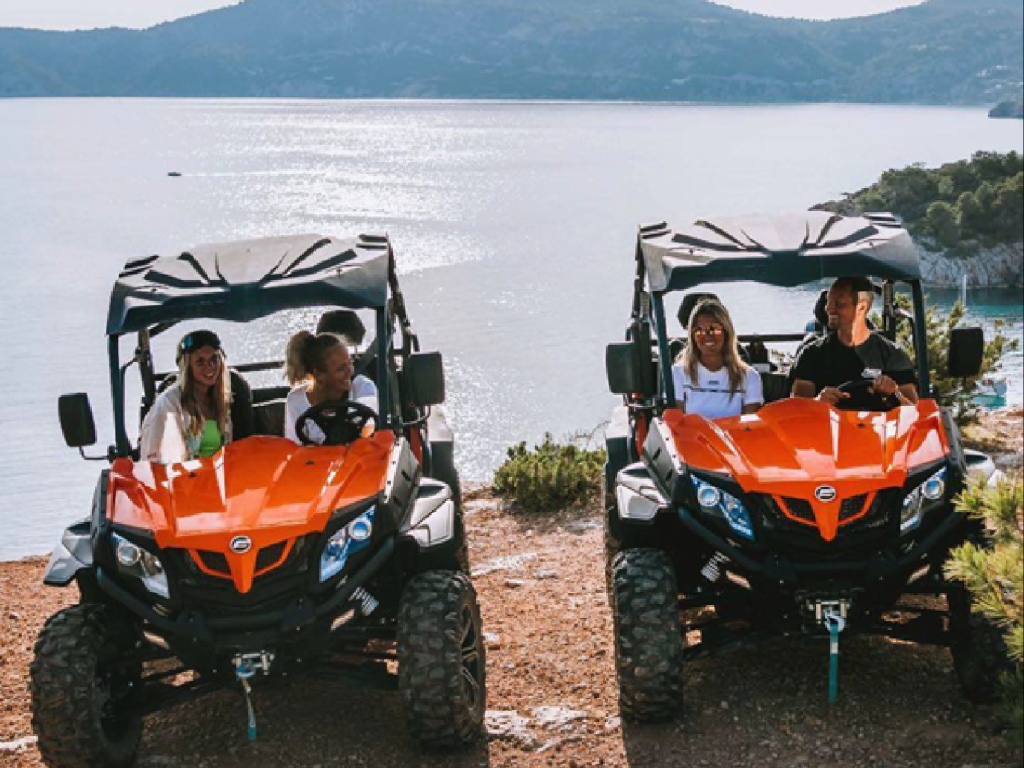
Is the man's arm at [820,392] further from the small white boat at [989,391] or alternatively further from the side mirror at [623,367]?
the small white boat at [989,391]

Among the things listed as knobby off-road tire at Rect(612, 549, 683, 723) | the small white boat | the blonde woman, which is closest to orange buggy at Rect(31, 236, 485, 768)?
the blonde woman

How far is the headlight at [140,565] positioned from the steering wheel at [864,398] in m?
3.35

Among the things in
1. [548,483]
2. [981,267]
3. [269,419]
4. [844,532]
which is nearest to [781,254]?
[844,532]

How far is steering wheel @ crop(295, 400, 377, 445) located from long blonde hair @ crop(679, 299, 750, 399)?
1701 millimetres

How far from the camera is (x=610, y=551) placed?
754cm

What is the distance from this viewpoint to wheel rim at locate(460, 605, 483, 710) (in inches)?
232

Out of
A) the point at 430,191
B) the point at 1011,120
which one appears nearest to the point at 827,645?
the point at 430,191

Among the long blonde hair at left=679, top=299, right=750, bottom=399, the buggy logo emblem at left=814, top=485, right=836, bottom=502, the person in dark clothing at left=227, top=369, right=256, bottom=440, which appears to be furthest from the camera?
the person in dark clothing at left=227, top=369, right=256, bottom=440

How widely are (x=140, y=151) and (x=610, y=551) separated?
417ft

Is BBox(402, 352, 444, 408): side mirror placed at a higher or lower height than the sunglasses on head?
lower

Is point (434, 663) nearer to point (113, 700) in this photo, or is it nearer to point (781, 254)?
point (113, 700)

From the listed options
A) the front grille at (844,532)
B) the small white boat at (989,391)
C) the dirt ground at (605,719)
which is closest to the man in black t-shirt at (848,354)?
the front grille at (844,532)

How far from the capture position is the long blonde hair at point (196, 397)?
678 cm

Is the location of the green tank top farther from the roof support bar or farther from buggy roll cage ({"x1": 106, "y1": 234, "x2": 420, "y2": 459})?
the roof support bar
